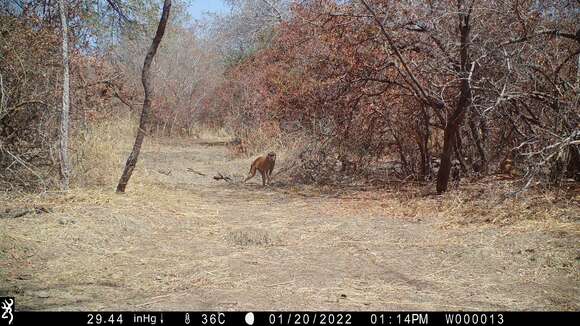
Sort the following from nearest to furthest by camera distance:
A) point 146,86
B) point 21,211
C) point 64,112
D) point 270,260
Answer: point 270,260 → point 21,211 → point 64,112 → point 146,86

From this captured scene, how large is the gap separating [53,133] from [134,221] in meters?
2.77

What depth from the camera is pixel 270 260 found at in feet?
19.3

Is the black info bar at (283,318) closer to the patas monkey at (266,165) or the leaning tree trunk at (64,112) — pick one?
the leaning tree trunk at (64,112)

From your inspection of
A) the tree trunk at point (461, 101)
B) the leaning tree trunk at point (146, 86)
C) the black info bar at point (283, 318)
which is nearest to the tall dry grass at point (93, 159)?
the leaning tree trunk at point (146, 86)

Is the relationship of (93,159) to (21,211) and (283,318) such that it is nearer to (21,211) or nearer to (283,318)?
(21,211)

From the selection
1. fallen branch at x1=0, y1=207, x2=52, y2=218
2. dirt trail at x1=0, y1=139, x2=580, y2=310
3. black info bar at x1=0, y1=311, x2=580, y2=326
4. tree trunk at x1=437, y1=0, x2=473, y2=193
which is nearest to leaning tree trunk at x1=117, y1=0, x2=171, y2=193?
dirt trail at x1=0, y1=139, x2=580, y2=310

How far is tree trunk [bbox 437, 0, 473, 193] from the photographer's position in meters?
8.38

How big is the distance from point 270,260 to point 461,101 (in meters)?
4.54

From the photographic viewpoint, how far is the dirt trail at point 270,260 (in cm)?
452

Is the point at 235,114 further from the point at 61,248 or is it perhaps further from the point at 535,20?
the point at 61,248

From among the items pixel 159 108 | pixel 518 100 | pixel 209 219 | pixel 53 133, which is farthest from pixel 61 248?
pixel 159 108

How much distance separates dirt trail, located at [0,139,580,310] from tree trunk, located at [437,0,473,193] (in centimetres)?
125

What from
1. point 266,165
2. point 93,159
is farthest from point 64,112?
point 266,165

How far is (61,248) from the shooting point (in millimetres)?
6023
